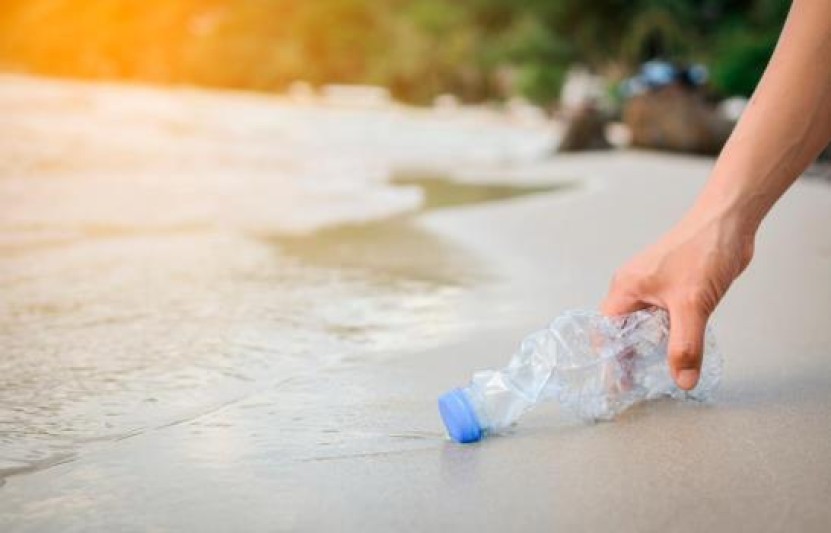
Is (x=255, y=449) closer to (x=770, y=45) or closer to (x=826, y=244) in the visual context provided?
(x=826, y=244)

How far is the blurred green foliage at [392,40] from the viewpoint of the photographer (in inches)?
960

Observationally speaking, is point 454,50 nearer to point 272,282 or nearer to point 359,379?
point 272,282

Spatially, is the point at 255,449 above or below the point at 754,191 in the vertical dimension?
below

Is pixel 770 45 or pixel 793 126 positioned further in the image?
pixel 770 45

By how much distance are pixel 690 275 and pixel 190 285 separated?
1.88 metres

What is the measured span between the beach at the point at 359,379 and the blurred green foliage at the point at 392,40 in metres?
11.2

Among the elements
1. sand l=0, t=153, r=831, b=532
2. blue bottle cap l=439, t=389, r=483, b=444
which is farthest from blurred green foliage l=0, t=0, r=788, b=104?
blue bottle cap l=439, t=389, r=483, b=444

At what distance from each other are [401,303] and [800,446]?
1.48 metres

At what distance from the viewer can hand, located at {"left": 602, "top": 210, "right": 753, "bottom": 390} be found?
6.04 ft

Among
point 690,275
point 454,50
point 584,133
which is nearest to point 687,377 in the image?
point 690,275

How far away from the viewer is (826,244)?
400 centimetres

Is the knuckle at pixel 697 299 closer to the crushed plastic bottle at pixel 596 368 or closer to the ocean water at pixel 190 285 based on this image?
the crushed plastic bottle at pixel 596 368

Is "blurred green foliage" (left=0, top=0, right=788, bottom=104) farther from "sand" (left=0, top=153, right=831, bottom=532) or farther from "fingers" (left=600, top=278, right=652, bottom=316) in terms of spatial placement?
"fingers" (left=600, top=278, right=652, bottom=316)

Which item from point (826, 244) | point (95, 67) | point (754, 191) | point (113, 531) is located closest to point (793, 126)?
point (754, 191)
